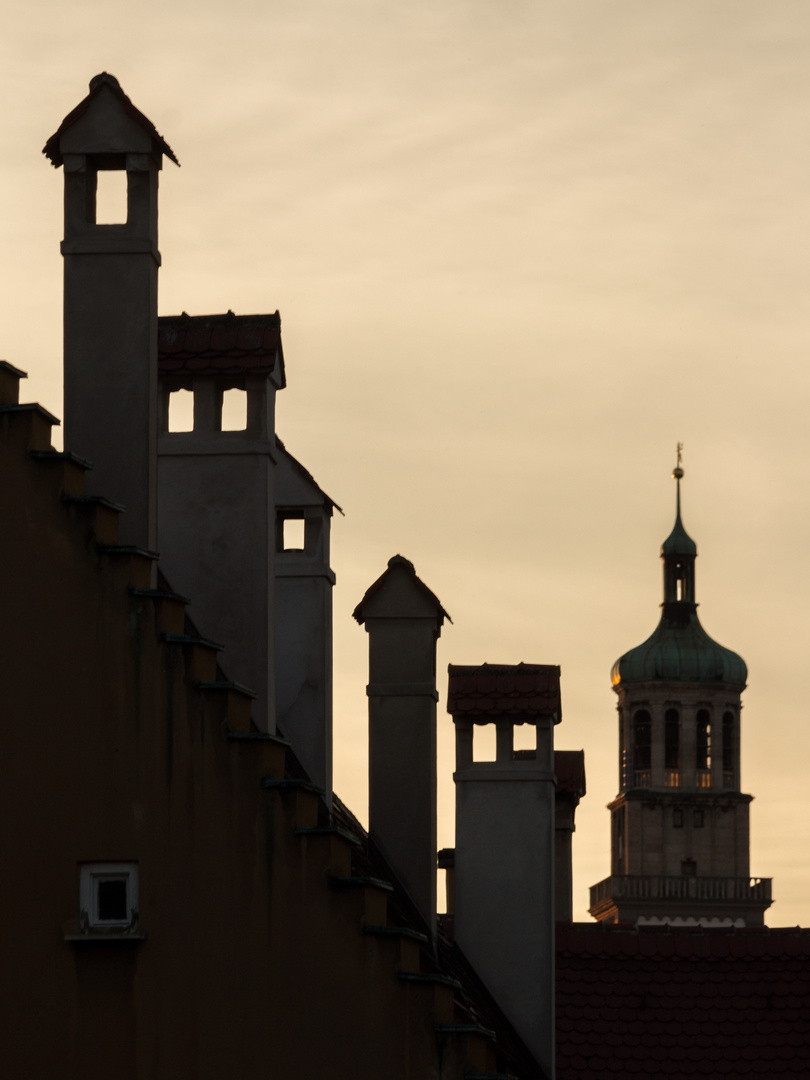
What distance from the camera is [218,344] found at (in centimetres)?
1288

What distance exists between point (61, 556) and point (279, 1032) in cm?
233

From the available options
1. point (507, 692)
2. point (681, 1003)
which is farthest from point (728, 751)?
point (507, 692)

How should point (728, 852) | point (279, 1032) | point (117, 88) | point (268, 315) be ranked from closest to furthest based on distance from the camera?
point (279, 1032) < point (117, 88) < point (268, 315) < point (728, 852)

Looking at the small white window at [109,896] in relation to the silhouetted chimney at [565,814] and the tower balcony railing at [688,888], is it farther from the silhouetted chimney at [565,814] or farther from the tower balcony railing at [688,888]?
the tower balcony railing at [688,888]

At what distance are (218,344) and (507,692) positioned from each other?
495 cm

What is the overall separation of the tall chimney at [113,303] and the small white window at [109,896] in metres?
1.88

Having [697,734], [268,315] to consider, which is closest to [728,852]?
[697,734]

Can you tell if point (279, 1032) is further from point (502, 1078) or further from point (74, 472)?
point (74, 472)

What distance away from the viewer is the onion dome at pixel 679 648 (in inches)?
5007

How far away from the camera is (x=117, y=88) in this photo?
483 inches

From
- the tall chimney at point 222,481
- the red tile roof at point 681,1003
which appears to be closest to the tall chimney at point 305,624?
the tall chimney at point 222,481

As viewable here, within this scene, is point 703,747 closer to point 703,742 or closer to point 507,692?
point 703,742

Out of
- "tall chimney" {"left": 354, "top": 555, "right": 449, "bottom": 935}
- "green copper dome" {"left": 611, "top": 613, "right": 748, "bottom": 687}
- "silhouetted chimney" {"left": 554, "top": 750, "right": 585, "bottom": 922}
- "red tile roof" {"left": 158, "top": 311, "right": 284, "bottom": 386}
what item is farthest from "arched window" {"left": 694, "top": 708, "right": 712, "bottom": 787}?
"red tile roof" {"left": 158, "top": 311, "right": 284, "bottom": 386}

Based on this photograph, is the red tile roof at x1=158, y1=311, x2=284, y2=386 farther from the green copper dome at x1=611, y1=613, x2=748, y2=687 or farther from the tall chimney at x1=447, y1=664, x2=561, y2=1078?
the green copper dome at x1=611, y1=613, x2=748, y2=687
